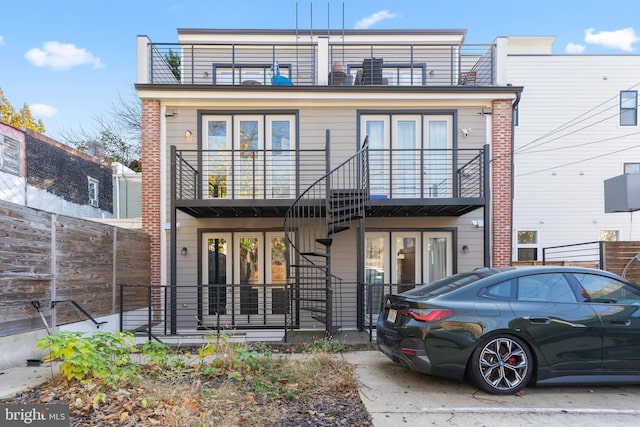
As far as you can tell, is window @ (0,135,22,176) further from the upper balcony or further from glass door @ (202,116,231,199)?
glass door @ (202,116,231,199)

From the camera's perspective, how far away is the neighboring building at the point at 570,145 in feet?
38.9

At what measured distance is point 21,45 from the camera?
18078 millimetres

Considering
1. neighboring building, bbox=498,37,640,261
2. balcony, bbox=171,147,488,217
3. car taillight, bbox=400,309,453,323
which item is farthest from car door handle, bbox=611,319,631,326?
neighboring building, bbox=498,37,640,261

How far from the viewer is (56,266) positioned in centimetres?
522

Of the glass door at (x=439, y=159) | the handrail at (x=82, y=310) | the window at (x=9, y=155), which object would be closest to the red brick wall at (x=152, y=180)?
the handrail at (x=82, y=310)

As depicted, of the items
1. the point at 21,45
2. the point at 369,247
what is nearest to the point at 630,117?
the point at 369,247

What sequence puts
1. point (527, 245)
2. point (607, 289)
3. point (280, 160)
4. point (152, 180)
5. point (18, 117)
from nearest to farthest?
point (607, 289)
point (152, 180)
point (280, 160)
point (527, 245)
point (18, 117)

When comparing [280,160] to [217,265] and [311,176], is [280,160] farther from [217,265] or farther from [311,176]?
[217,265]

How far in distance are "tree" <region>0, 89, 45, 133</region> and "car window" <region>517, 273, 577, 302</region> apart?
23.0m

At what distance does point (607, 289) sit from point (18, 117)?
25.0m

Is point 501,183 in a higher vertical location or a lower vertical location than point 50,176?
lower


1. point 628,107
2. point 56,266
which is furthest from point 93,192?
point 628,107

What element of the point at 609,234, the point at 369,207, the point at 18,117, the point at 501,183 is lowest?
the point at 609,234

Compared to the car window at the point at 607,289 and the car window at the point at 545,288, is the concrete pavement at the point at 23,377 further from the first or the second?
the car window at the point at 607,289
